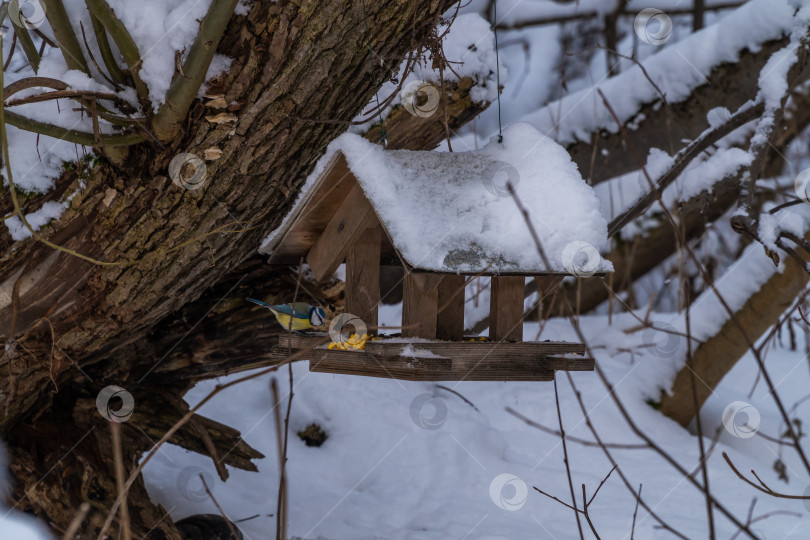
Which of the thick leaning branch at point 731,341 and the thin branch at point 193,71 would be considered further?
the thick leaning branch at point 731,341

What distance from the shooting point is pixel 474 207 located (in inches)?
70.3

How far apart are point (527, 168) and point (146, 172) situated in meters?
1.08

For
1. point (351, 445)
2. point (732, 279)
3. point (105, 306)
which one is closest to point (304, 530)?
point (351, 445)

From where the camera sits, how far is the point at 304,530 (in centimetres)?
296

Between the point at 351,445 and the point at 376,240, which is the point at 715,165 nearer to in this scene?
the point at 376,240

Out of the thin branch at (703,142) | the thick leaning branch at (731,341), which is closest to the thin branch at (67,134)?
the thin branch at (703,142)

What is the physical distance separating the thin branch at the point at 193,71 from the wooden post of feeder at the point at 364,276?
58cm

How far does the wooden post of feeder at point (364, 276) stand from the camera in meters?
1.96

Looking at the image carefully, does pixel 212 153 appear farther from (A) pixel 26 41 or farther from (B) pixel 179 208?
(A) pixel 26 41

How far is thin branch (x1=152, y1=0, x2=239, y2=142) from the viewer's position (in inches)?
66.1

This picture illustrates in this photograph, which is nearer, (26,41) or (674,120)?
(26,41)

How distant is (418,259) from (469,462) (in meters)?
2.42

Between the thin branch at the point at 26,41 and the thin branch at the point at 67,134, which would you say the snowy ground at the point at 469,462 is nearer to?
the thin branch at the point at 67,134

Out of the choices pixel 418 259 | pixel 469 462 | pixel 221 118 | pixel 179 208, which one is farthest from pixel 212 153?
pixel 469 462
